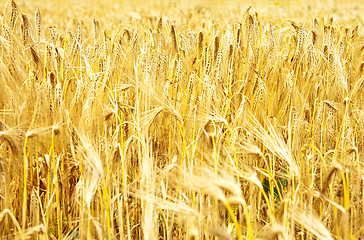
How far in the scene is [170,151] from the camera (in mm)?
1668

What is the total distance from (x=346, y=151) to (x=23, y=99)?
114 cm

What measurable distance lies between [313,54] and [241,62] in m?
0.36

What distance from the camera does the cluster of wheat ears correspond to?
4.02 feet

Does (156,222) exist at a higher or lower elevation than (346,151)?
lower

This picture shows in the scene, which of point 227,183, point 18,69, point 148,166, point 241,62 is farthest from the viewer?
point 241,62

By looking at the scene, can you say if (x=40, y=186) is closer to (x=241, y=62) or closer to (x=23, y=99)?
(x=23, y=99)

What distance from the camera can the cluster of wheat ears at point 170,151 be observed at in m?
1.23

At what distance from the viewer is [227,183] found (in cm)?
103

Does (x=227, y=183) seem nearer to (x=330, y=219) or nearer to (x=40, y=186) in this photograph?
(x=330, y=219)

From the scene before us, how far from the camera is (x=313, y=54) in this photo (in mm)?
2094

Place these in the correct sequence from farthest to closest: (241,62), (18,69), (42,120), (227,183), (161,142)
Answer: (241,62), (161,142), (18,69), (42,120), (227,183)

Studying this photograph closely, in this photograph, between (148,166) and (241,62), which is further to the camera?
(241,62)

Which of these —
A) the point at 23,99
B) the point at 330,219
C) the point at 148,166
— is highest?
the point at 23,99

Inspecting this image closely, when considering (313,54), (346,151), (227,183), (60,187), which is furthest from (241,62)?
(227,183)
